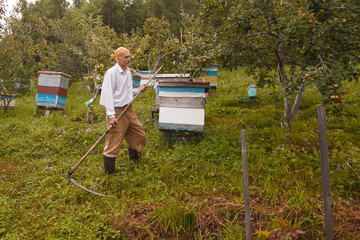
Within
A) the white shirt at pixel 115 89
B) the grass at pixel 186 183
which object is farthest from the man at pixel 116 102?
the grass at pixel 186 183

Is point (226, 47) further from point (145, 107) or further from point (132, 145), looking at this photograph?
point (145, 107)

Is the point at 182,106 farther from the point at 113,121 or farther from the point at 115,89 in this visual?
the point at 113,121

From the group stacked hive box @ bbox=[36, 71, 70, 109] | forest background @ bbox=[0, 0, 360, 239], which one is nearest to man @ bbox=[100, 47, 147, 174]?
forest background @ bbox=[0, 0, 360, 239]

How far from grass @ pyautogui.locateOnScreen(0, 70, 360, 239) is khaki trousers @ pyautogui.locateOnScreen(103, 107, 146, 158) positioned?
0.38 m

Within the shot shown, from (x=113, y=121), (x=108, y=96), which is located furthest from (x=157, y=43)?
(x=113, y=121)

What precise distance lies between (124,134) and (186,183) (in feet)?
4.14

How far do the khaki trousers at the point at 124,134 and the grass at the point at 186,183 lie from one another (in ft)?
1.25

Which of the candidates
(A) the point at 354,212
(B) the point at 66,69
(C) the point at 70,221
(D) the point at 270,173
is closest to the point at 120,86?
(C) the point at 70,221

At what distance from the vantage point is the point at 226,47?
15.5ft

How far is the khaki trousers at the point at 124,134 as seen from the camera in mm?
4039

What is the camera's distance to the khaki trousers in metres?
4.04

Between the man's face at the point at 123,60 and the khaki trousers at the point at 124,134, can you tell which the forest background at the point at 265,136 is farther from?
the man's face at the point at 123,60

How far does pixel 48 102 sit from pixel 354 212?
783 cm

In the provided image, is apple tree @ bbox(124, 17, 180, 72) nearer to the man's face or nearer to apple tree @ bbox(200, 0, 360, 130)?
apple tree @ bbox(200, 0, 360, 130)
